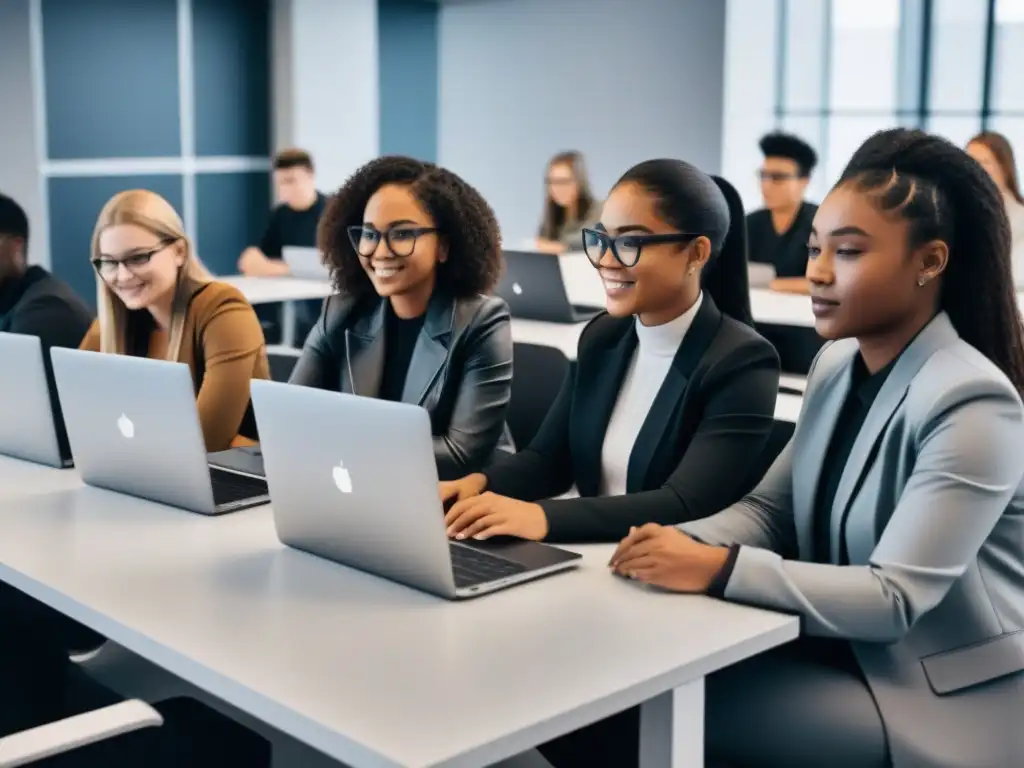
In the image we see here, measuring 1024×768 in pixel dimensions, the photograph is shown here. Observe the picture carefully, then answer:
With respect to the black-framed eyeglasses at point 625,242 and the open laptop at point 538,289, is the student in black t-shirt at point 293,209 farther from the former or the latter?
the black-framed eyeglasses at point 625,242

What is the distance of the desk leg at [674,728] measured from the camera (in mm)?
1525

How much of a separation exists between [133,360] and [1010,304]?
129 centimetres

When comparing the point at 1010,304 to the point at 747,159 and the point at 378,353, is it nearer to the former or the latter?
the point at 378,353

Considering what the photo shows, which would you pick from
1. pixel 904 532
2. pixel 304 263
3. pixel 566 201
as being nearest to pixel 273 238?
pixel 304 263

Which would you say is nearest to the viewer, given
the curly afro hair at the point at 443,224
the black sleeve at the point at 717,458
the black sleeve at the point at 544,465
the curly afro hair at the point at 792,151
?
the black sleeve at the point at 717,458

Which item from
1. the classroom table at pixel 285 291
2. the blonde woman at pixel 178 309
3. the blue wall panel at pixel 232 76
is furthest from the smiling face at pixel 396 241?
the blue wall panel at pixel 232 76

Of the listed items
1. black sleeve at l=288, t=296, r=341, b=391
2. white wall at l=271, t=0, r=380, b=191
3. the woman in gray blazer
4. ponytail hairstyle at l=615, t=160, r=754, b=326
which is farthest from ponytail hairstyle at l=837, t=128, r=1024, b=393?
white wall at l=271, t=0, r=380, b=191

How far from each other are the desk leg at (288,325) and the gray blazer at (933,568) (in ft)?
14.6

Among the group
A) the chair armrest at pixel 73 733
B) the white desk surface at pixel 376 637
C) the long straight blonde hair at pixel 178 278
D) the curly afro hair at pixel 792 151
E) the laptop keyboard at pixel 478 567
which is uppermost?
the curly afro hair at pixel 792 151

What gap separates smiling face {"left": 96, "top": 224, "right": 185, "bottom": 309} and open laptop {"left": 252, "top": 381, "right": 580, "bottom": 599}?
0.96 metres

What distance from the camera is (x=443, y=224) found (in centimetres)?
268

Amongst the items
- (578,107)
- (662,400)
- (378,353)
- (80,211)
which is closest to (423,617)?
(662,400)

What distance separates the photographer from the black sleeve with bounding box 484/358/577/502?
90.7 inches

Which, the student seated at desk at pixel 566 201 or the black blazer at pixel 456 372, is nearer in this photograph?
the black blazer at pixel 456 372
